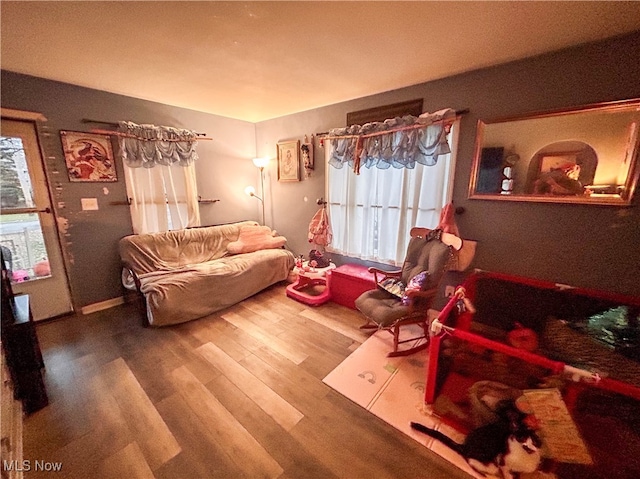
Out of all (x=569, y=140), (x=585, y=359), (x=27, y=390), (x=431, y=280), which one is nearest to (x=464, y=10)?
(x=569, y=140)

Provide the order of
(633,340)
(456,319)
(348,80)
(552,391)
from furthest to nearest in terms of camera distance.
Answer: (348,80), (456,319), (633,340), (552,391)

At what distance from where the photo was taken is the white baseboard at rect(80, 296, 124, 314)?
111 inches

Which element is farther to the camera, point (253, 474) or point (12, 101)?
point (12, 101)

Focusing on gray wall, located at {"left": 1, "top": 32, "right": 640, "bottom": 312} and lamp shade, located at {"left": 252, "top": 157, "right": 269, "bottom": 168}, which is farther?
lamp shade, located at {"left": 252, "top": 157, "right": 269, "bottom": 168}

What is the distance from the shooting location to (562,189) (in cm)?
193

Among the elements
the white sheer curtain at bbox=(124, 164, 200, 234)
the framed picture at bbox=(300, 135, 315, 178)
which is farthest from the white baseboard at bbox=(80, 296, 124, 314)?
the framed picture at bbox=(300, 135, 315, 178)

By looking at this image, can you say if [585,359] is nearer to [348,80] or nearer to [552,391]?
[552,391]

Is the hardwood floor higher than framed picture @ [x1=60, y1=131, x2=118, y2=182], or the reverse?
framed picture @ [x1=60, y1=131, x2=118, y2=182]

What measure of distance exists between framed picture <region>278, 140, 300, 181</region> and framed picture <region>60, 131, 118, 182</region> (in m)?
2.03

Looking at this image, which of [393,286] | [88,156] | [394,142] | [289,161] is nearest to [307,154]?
[289,161]

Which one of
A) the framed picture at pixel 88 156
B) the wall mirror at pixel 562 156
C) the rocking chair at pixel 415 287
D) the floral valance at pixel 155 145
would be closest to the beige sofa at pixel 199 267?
the framed picture at pixel 88 156

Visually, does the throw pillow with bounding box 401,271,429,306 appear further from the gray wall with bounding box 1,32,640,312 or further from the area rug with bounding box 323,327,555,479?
the gray wall with bounding box 1,32,640,312

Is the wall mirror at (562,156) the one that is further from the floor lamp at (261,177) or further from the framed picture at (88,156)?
the framed picture at (88,156)

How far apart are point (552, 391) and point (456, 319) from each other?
2.21ft
